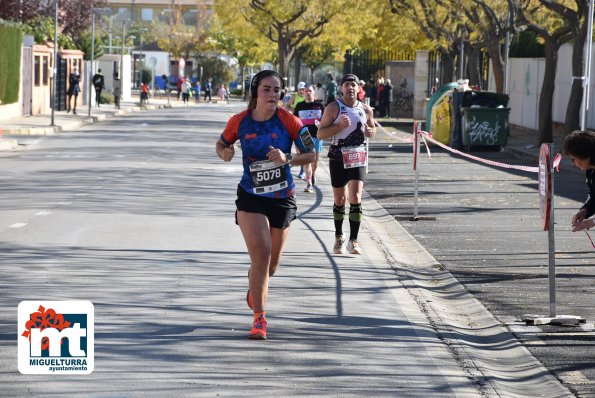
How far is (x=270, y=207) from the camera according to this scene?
9.03 meters

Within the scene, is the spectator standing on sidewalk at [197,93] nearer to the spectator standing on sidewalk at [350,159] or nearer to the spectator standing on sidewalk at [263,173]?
the spectator standing on sidewalk at [350,159]

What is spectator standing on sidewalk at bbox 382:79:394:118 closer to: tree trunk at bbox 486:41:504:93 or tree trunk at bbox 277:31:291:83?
tree trunk at bbox 277:31:291:83

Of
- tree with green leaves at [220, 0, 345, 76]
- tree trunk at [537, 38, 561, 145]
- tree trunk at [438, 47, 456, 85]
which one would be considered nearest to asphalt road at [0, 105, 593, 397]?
tree trunk at [537, 38, 561, 145]

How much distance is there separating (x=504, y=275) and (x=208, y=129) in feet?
107

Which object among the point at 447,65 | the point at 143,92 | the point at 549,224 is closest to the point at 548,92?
the point at 447,65

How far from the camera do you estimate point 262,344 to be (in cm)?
866

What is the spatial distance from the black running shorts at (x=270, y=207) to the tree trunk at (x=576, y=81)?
24.0 m

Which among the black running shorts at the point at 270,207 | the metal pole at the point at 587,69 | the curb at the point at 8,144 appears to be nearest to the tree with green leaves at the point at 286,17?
the curb at the point at 8,144

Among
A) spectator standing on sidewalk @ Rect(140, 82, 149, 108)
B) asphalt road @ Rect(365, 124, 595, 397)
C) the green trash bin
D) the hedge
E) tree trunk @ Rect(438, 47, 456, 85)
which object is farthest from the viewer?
spectator standing on sidewalk @ Rect(140, 82, 149, 108)

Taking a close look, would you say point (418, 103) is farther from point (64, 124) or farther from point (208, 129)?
point (64, 124)

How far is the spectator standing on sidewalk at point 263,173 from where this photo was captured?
888 centimetres

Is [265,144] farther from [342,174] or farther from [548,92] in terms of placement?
[548,92]

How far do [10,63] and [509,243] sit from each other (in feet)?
105

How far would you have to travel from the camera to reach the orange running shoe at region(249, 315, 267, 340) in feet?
28.8
